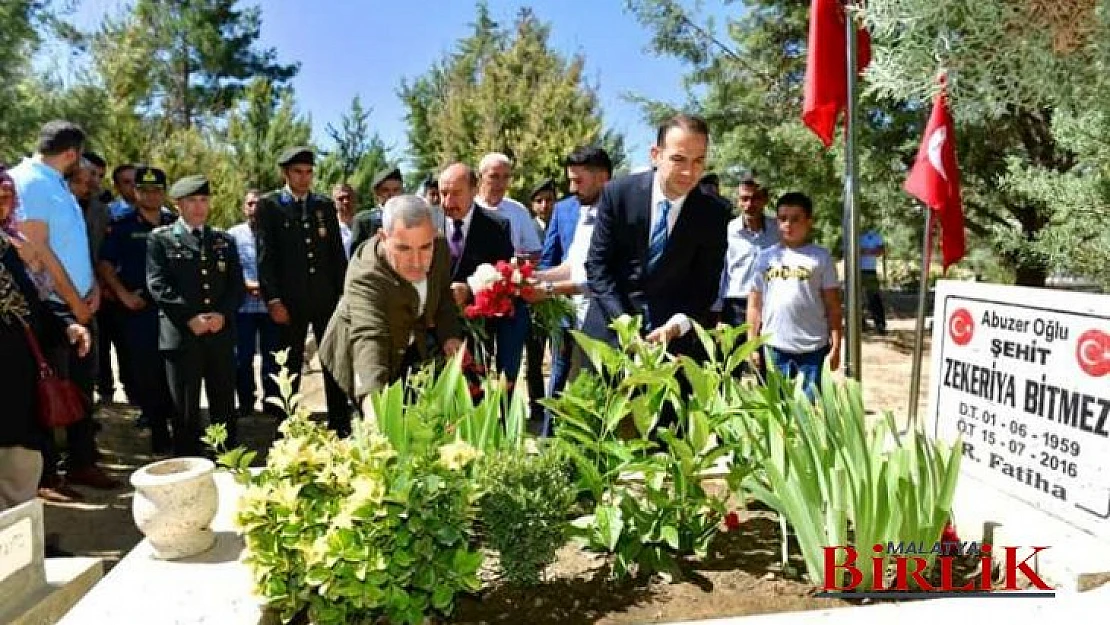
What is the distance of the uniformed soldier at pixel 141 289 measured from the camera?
217 inches

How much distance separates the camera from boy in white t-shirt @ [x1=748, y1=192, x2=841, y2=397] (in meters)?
4.59

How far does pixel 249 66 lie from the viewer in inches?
1229

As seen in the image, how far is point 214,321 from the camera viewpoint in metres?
4.92

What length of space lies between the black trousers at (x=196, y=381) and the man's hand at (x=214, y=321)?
6 centimetres

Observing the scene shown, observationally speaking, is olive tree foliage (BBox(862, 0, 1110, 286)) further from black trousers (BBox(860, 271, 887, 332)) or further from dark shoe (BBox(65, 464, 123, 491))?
black trousers (BBox(860, 271, 887, 332))

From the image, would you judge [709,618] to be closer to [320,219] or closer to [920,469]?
[920,469]

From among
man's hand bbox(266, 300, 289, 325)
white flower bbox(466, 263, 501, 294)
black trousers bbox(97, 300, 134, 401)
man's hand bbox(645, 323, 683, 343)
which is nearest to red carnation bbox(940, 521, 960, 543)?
man's hand bbox(645, 323, 683, 343)

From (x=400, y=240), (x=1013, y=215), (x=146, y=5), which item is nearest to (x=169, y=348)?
(x=400, y=240)

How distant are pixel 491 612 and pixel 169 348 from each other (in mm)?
3361

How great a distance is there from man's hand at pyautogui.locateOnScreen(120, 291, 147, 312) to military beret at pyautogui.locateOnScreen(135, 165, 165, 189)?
31.0 inches

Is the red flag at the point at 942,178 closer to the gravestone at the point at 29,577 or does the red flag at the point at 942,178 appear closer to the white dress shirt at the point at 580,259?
the white dress shirt at the point at 580,259

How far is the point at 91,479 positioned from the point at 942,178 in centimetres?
486

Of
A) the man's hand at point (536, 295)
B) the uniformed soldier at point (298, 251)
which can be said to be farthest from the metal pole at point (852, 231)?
the uniformed soldier at point (298, 251)

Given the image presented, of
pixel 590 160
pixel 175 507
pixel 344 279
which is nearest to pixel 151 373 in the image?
pixel 344 279
